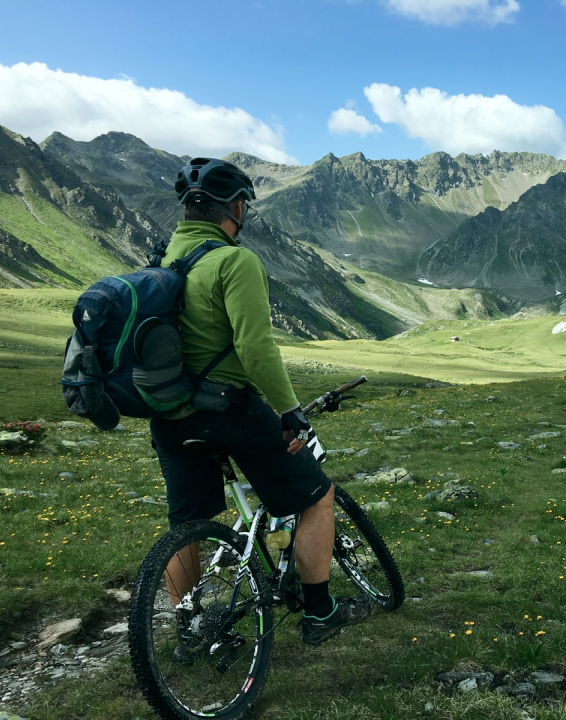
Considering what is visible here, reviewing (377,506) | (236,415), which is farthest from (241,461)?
(377,506)

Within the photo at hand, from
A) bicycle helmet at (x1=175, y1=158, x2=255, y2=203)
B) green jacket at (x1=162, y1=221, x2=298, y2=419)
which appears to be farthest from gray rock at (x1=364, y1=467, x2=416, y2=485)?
bicycle helmet at (x1=175, y1=158, x2=255, y2=203)

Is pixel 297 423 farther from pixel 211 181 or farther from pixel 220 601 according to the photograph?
pixel 211 181

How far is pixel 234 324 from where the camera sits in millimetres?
5156

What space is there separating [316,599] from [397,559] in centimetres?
374

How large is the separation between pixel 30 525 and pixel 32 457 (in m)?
8.53

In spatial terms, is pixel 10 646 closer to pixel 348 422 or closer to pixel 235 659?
pixel 235 659

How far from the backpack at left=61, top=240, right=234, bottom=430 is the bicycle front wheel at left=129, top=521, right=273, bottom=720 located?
→ 1.36m

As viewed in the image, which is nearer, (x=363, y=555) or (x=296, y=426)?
(x=296, y=426)

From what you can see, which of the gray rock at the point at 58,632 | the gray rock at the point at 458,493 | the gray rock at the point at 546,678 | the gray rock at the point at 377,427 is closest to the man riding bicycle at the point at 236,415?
the gray rock at the point at 546,678

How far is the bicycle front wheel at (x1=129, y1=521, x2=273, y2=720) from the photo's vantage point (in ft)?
17.2

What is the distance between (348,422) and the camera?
90.7 feet

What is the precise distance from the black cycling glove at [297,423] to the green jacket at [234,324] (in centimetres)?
7

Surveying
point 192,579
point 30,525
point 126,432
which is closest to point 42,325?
point 126,432

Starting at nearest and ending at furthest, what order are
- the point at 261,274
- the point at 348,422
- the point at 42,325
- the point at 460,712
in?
the point at 460,712 < the point at 261,274 < the point at 348,422 < the point at 42,325
